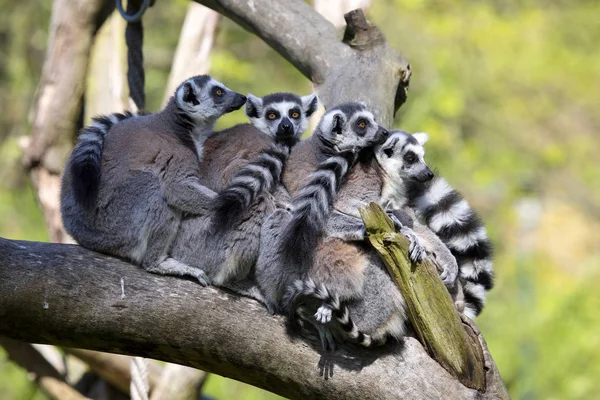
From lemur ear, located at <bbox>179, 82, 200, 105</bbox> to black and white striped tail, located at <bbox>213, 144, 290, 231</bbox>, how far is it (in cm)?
53

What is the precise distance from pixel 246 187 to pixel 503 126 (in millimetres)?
7379

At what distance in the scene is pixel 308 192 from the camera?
2752 mm

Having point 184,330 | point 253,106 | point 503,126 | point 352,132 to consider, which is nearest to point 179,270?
point 184,330

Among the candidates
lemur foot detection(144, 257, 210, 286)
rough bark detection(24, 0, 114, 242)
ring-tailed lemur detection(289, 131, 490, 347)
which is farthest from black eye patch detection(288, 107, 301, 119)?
rough bark detection(24, 0, 114, 242)

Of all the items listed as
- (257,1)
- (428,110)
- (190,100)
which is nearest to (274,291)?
(190,100)

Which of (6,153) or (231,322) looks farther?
(6,153)

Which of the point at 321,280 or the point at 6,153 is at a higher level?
the point at 321,280

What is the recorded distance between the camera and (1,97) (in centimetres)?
969

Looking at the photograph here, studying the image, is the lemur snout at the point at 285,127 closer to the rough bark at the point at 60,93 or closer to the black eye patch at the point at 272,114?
the black eye patch at the point at 272,114

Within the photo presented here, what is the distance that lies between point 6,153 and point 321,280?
18.5 feet

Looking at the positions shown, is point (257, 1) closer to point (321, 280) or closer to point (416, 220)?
point (416, 220)

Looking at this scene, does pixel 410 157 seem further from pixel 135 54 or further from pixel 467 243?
pixel 135 54

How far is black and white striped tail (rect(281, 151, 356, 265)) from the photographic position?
2.68 meters

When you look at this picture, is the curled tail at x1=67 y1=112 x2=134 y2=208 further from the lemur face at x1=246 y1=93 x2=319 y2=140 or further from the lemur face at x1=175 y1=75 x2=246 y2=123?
the lemur face at x1=246 y1=93 x2=319 y2=140
